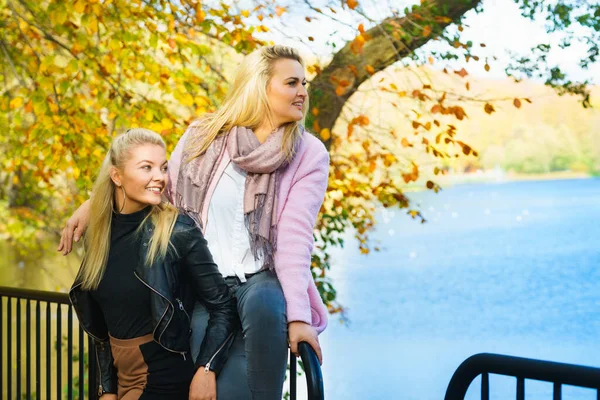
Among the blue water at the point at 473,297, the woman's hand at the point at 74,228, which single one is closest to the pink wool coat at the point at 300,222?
the woman's hand at the point at 74,228

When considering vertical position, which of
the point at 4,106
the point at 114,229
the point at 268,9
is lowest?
the point at 114,229

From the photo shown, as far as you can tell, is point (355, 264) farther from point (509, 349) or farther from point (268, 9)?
point (268, 9)

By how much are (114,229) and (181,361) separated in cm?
45

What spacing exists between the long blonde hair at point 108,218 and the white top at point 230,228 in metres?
0.13

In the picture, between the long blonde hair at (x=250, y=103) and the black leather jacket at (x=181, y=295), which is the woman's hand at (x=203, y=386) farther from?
the long blonde hair at (x=250, y=103)

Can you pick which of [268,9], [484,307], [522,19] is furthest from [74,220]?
[484,307]

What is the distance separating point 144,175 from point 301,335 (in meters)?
0.66

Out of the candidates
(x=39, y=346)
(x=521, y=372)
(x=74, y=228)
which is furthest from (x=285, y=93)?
(x=39, y=346)

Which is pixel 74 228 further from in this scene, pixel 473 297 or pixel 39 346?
pixel 473 297

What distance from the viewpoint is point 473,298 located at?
2592cm

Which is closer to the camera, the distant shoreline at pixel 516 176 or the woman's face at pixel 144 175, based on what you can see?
the woman's face at pixel 144 175

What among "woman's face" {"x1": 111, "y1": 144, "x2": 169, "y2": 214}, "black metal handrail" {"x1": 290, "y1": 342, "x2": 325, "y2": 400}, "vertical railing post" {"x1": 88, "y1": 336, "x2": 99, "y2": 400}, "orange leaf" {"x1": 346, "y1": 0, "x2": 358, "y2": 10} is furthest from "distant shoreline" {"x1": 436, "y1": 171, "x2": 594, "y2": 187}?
"black metal handrail" {"x1": 290, "y1": 342, "x2": 325, "y2": 400}

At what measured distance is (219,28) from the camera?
5.63 meters

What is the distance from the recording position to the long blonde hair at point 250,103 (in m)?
2.54
